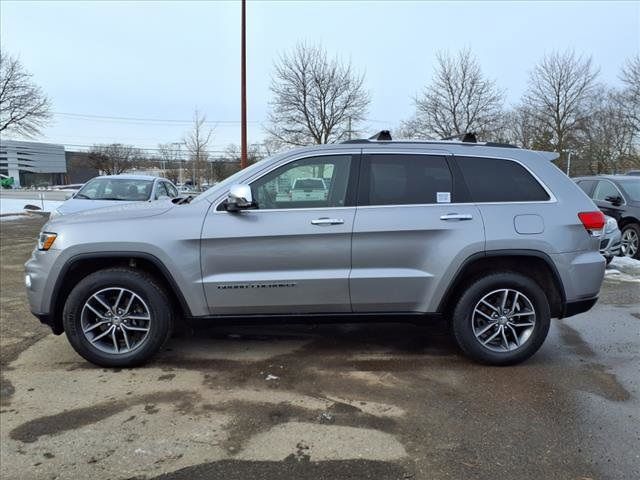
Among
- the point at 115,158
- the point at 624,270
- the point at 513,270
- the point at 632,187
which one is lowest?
the point at 624,270

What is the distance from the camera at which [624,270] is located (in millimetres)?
8820

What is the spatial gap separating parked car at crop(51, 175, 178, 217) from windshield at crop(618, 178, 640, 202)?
346 inches

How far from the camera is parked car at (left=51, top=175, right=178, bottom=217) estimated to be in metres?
9.62

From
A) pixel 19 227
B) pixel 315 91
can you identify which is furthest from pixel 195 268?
pixel 315 91

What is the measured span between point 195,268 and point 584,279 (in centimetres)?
317

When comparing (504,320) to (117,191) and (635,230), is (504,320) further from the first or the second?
(117,191)

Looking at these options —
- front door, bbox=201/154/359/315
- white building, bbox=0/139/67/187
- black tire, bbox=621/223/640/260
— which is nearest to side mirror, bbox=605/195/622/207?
black tire, bbox=621/223/640/260

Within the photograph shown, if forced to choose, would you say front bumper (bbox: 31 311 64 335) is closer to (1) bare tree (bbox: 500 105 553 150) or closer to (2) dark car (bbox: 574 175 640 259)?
(2) dark car (bbox: 574 175 640 259)

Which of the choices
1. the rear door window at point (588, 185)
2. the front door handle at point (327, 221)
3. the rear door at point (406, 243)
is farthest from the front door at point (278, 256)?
the rear door window at point (588, 185)

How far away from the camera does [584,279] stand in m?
4.25

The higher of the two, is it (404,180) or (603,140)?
(603,140)

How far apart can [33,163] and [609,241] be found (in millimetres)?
90491

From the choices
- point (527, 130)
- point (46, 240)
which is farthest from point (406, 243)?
point (527, 130)

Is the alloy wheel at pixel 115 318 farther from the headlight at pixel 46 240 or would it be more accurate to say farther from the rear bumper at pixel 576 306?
the rear bumper at pixel 576 306
